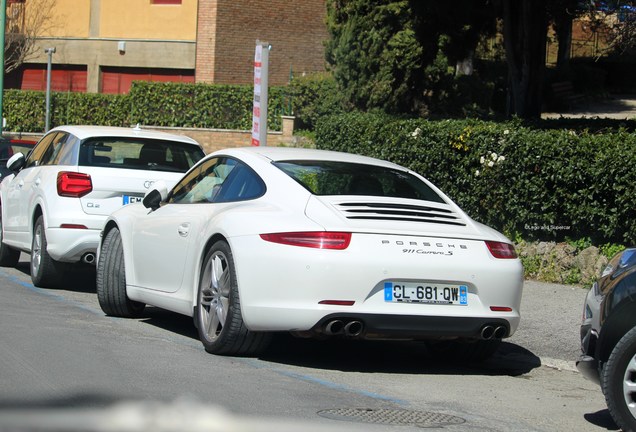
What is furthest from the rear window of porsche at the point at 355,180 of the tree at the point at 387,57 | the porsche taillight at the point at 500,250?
the tree at the point at 387,57

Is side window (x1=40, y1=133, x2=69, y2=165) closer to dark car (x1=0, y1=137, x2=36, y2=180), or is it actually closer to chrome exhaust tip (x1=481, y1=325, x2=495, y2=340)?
dark car (x1=0, y1=137, x2=36, y2=180)

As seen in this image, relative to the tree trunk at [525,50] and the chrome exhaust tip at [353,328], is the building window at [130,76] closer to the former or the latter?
the tree trunk at [525,50]

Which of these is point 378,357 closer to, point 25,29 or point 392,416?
point 392,416

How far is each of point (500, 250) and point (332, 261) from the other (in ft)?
4.25

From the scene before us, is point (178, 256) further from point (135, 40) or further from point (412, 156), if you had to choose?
point (135, 40)

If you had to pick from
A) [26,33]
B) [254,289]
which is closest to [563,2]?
[254,289]

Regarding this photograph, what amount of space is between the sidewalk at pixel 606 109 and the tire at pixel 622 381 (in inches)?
1015

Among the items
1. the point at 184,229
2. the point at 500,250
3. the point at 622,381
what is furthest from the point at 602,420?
the point at 184,229

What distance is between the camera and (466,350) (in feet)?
25.0

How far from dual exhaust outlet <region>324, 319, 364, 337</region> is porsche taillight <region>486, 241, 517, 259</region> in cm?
111

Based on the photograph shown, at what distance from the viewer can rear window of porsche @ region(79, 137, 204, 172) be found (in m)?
10.6

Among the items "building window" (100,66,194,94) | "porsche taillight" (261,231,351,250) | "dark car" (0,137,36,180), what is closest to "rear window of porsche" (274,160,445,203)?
"porsche taillight" (261,231,351,250)

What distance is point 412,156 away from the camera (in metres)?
13.8

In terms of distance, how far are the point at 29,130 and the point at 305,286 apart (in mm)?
30254
